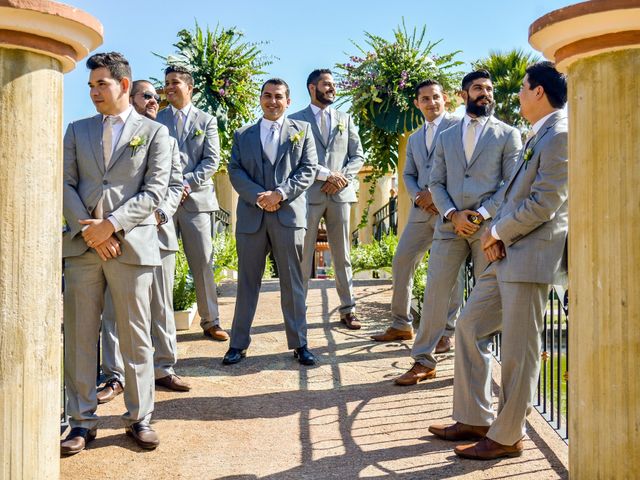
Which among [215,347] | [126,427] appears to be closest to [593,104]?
[126,427]

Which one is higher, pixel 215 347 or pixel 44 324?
pixel 44 324

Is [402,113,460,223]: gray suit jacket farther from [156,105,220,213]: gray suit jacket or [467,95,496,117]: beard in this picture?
[156,105,220,213]: gray suit jacket

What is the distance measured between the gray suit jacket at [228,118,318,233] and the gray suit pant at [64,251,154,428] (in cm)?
191

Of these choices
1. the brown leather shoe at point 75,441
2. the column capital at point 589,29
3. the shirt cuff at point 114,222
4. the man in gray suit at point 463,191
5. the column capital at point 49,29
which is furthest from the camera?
the man in gray suit at point 463,191

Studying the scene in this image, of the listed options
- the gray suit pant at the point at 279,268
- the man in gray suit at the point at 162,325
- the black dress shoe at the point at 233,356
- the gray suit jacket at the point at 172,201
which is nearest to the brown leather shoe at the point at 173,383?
the man in gray suit at the point at 162,325

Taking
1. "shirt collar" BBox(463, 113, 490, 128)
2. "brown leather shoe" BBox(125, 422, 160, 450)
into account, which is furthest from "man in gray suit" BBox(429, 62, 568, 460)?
Answer: "brown leather shoe" BBox(125, 422, 160, 450)

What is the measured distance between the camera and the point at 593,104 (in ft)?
9.46

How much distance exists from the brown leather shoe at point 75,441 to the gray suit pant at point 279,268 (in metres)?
2.06

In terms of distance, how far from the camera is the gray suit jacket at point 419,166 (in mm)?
6582

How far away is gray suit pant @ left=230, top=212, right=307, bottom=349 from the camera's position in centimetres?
631

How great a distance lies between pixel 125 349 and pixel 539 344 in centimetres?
235

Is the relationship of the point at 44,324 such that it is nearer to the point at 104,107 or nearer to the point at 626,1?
the point at 104,107

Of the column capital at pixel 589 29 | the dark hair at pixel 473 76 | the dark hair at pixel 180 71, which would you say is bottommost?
the column capital at pixel 589 29

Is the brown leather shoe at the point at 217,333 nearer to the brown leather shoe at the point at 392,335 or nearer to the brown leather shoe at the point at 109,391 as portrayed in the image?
the brown leather shoe at the point at 392,335
